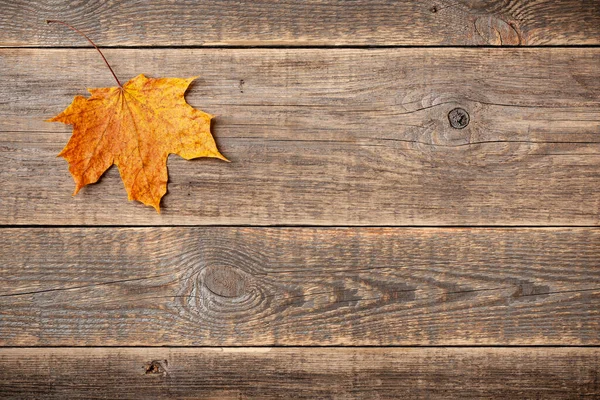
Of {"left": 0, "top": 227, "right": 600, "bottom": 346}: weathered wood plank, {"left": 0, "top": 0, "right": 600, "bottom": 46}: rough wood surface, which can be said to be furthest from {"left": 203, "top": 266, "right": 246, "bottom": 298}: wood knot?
{"left": 0, "top": 0, "right": 600, "bottom": 46}: rough wood surface

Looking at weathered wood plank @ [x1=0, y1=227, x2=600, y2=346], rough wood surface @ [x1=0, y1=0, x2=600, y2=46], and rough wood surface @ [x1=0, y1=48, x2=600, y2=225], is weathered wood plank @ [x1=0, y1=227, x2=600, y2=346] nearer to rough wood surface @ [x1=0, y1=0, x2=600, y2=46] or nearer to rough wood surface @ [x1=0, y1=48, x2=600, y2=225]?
rough wood surface @ [x1=0, y1=48, x2=600, y2=225]

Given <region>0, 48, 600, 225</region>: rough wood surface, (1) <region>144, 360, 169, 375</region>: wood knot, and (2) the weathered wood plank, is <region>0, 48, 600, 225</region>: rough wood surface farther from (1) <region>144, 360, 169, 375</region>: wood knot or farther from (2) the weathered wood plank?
(1) <region>144, 360, 169, 375</region>: wood knot

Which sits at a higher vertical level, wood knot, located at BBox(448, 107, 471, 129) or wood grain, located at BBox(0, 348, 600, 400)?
wood knot, located at BBox(448, 107, 471, 129)

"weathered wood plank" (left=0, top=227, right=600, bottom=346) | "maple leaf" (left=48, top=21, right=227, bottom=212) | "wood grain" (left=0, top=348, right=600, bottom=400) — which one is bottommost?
"wood grain" (left=0, top=348, right=600, bottom=400)

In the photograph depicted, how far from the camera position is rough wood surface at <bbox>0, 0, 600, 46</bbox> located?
88 centimetres

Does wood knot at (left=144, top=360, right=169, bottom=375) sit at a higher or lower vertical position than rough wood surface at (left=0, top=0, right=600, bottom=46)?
lower

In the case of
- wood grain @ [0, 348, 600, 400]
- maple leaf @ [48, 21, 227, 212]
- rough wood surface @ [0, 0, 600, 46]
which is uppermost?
rough wood surface @ [0, 0, 600, 46]

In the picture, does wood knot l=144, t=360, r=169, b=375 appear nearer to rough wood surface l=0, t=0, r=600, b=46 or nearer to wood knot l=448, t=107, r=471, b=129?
rough wood surface l=0, t=0, r=600, b=46

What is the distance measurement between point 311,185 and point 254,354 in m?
0.32

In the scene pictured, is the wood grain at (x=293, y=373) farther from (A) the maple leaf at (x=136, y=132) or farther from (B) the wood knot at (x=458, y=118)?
(B) the wood knot at (x=458, y=118)

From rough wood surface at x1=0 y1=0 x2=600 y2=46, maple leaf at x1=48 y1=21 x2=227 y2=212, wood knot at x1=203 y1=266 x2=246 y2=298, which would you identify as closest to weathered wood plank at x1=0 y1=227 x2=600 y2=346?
wood knot at x1=203 y1=266 x2=246 y2=298

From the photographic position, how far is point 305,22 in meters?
0.88

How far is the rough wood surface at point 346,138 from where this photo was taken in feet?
2.89

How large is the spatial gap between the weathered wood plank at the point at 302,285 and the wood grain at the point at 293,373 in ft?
0.08
